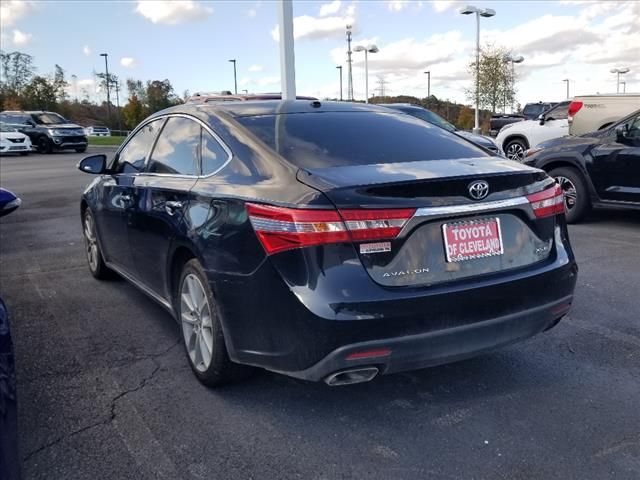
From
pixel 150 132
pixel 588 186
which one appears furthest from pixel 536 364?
pixel 588 186

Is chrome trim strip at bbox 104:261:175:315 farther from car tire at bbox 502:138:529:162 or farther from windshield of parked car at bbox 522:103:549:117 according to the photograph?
windshield of parked car at bbox 522:103:549:117

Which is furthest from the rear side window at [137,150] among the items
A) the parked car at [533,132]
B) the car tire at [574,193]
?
the parked car at [533,132]

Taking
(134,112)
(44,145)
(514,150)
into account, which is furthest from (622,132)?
(134,112)

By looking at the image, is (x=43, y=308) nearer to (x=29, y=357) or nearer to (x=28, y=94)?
(x=29, y=357)

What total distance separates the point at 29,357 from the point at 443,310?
2.67 meters

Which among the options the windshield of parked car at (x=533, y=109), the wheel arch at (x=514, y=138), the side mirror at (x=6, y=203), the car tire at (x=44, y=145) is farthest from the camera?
the windshield of parked car at (x=533, y=109)

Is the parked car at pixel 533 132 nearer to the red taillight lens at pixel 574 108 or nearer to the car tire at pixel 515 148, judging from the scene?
the car tire at pixel 515 148

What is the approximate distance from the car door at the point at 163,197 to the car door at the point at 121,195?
0.13 meters

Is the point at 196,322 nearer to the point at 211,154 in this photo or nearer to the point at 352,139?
the point at 211,154

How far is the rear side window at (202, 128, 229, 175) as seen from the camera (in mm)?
3379

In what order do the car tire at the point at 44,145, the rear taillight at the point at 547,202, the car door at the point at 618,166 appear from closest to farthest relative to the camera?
the rear taillight at the point at 547,202 < the car door at the point at 618,166 < the car tire at the point at 44,145

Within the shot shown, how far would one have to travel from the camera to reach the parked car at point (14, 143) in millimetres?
26219

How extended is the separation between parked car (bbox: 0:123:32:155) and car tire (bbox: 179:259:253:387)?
26116mm

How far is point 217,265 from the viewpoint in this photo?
3.07m
